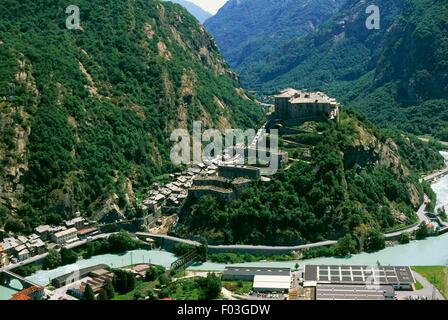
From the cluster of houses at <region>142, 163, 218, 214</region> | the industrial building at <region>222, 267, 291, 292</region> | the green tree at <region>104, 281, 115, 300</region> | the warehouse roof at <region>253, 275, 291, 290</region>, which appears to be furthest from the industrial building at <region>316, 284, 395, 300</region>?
the cluster of houses at <region>142, 163, 218, 214</region>

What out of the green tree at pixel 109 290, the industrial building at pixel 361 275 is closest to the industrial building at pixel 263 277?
the industrial building at pixel 361 275

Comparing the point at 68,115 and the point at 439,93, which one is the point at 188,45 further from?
the point at 439,93

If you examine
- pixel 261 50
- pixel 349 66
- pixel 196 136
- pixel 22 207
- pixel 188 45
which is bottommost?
pixel 22 207

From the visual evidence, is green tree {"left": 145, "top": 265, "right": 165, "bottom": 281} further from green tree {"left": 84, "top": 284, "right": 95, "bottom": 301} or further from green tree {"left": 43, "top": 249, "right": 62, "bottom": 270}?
green tree {"left": 43, "top": 249, "right": 62, "bottom": 270}

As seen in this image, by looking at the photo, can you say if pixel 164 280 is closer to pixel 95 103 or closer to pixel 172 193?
pixel 172 193

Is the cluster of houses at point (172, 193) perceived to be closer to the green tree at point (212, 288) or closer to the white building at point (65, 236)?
the white building at point (65, 236)

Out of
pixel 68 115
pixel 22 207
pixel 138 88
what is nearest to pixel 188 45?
pixel 138 88

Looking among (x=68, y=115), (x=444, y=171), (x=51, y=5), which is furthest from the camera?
(x=51, y=5)

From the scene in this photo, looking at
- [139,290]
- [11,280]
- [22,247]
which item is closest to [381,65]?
[22,247]
